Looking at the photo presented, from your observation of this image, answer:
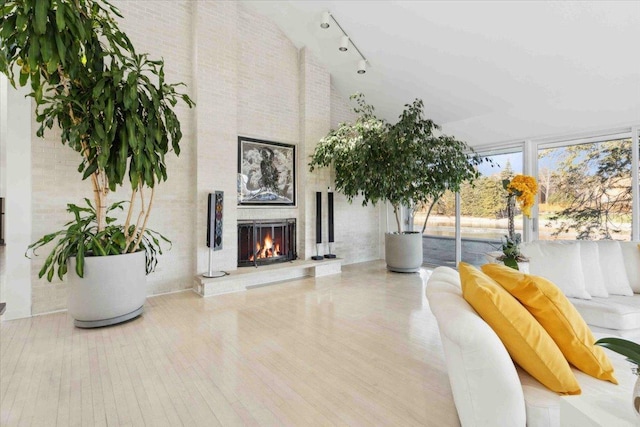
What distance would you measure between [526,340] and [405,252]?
4317mm

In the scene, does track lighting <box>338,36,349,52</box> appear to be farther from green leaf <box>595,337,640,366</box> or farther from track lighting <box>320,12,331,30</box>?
green leaf <box>595,337,640,366</box>

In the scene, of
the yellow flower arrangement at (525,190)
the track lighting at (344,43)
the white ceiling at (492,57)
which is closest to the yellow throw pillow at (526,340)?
the yellow flower arrangement at (525,190)

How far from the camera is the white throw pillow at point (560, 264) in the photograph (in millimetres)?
2805

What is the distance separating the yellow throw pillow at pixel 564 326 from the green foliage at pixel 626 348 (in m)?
0.45

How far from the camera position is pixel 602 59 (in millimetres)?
3844

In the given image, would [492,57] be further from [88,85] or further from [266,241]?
[88,85]

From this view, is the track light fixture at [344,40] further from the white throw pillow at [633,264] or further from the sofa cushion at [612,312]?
the sofa cushion at [612,312]

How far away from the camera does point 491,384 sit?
1.27 m

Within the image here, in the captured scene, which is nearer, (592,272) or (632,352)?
(632,352)

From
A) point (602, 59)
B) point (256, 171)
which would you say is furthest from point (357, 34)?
point (602, 59)

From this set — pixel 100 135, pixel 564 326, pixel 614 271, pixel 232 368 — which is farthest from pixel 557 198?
pixel 100 135

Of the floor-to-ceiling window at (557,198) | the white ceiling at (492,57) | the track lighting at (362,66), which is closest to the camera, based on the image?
the white ceiling at (492,57)

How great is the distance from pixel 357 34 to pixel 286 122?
5.98ft

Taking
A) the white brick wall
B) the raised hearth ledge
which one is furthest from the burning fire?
the white brick wall
